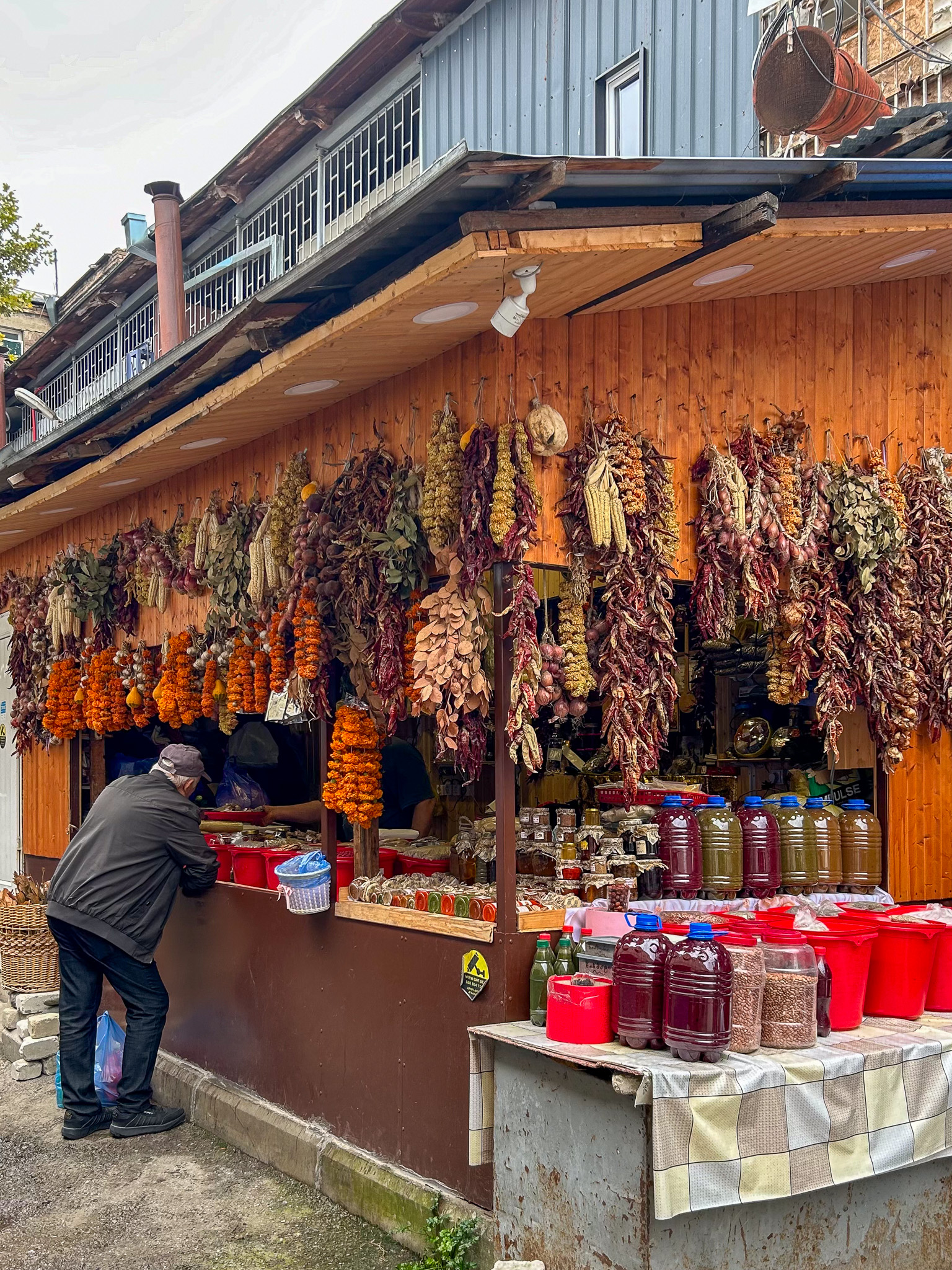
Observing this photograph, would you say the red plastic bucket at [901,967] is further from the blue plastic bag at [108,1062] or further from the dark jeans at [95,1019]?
the blue plastic bag at [108,1062]

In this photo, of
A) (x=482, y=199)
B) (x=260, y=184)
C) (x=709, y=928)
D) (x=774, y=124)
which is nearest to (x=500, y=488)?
(x=482, y=199)

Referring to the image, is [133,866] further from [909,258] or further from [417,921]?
[909,258]

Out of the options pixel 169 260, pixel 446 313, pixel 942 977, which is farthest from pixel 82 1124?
pixel 169 260

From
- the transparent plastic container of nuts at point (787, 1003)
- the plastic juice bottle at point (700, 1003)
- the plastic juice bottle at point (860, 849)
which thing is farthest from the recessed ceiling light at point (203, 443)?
the transparent plastic container of nuts at point (787, 1003)

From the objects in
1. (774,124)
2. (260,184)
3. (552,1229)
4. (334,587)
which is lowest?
(552,1229)

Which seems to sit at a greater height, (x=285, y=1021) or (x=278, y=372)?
(x=278, y=372)

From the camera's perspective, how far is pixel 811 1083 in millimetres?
4109

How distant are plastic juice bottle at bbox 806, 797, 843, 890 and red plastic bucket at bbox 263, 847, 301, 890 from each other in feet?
9.57

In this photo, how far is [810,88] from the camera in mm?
5973

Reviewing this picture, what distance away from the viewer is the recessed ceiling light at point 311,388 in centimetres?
573

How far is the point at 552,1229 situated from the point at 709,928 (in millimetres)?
1272

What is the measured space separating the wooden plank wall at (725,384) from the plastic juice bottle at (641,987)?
5.46 ft

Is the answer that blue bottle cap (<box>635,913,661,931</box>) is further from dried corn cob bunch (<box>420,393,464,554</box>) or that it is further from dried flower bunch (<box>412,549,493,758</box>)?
dried corn cob bunch (<box>420,393,464,554</box>)

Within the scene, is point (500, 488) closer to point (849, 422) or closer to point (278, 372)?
point (278, 372)
